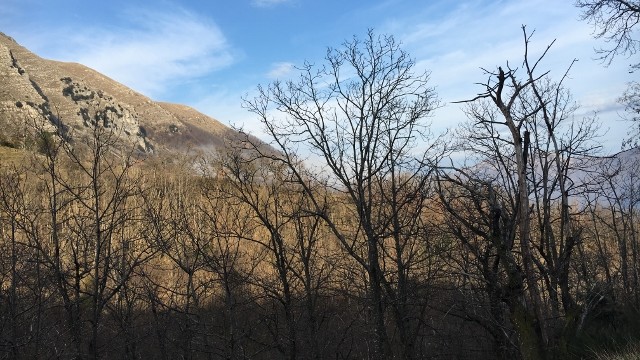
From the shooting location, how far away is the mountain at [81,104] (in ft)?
99.9

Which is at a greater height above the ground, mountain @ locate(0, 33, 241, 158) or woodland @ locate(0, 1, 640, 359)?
mountain @ locate(0, 33, 241, 158)

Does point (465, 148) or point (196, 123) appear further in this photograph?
point (196, 123)

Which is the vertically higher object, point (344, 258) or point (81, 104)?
point (81, 104)

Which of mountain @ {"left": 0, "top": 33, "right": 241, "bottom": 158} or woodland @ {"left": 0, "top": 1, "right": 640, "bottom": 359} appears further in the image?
mountain @ {"left": 0, "top": 33, "right": 241, "bottom": 158}

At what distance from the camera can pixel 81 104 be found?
165ft

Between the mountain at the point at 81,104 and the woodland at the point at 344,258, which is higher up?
the mountain at the point at 81,104

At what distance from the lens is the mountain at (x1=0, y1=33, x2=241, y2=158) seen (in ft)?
99.9

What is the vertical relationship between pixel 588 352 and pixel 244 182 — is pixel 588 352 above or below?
below

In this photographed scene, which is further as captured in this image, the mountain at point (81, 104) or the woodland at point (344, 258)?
the mountain at point (81, 104)

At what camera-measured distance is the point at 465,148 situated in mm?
13164

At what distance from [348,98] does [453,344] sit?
657 cm

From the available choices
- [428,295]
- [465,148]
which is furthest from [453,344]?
[465,148]

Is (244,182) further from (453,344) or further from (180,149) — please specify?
(180,149)

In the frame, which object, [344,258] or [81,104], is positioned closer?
[344,258]
